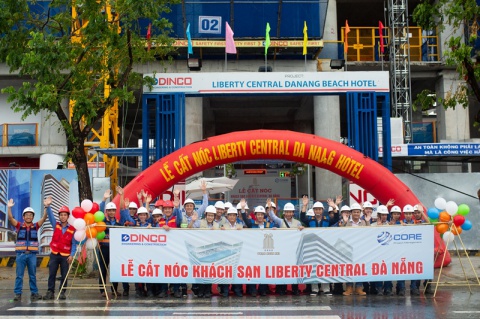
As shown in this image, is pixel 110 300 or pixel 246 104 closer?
pixel 110 300

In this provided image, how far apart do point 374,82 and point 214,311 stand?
9.49m

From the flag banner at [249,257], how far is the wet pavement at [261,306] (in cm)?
39

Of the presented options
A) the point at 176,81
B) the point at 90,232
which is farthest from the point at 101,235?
the point at 176,81

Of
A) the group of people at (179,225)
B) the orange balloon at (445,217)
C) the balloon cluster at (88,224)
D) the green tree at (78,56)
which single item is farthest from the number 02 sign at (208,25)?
the orange balloon at (445,217)

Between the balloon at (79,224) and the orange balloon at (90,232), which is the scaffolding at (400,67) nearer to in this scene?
the orange balloon at (90,232)

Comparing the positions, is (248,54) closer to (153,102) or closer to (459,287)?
(153,102)

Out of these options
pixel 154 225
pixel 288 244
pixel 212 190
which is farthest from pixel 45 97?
pixel 212 190

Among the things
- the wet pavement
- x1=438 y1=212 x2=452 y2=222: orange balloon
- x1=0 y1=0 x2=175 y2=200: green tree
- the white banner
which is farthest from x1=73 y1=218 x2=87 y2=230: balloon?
x1=438 y1=212 x2=452 y2=222: orange balloon

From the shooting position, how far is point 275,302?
35.4ft

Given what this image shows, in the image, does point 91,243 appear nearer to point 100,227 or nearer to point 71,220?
point 100,227

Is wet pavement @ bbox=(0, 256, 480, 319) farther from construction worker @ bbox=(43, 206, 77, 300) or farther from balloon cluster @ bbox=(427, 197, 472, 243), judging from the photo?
balloon cluster @ bbox=(427, 197, 472, 243)

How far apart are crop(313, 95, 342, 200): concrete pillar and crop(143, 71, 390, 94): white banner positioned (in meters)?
8.78

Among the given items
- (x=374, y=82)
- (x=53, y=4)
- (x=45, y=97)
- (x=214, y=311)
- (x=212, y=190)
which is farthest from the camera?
(x=212, y=190)

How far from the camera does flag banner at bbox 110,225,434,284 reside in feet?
37.5
